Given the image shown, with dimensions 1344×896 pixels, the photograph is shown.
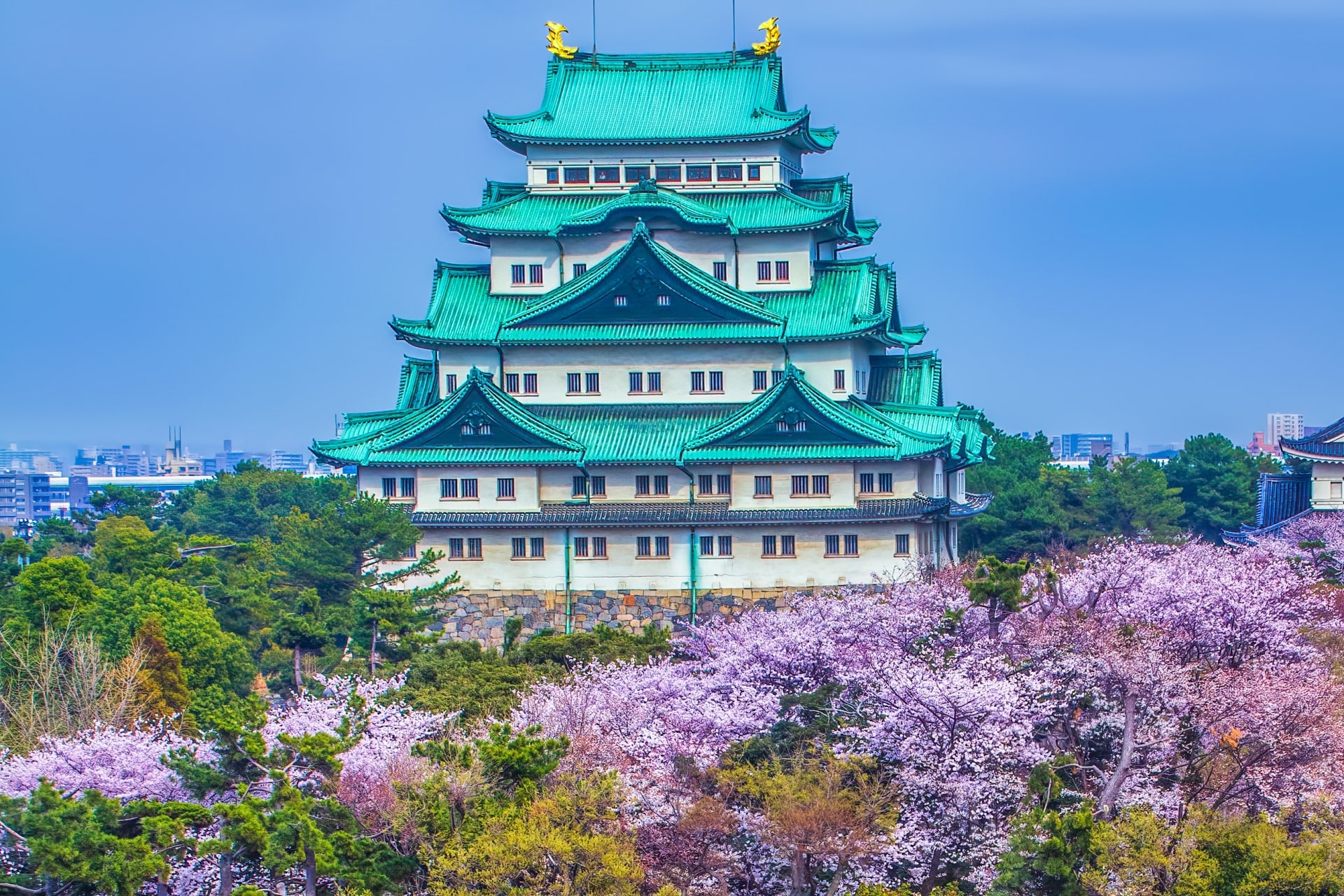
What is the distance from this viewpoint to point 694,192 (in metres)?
62.7

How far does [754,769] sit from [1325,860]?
1038 cm

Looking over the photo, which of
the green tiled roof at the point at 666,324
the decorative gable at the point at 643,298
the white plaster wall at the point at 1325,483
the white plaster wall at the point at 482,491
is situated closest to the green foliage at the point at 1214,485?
the white plaster wall at the point at 1325,483

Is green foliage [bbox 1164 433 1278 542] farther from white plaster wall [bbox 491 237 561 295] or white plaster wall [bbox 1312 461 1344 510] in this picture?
white plaster wall [bbox 491 237 561 295]

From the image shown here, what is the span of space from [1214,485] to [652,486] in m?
46.1

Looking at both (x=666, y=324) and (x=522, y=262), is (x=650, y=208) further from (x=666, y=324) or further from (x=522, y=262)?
(x=522, y=262)

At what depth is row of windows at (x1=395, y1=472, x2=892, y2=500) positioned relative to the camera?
57.1 m

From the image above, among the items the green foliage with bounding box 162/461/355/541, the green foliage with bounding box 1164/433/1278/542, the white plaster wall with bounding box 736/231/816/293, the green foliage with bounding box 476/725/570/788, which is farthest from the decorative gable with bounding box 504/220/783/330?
the green foliage with bounding box 162/461/355/541

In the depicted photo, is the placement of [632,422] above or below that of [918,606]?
above

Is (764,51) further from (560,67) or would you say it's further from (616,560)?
(616,560)

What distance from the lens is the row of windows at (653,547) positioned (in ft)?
187

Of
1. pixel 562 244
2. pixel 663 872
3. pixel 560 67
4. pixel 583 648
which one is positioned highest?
pixel 560 67

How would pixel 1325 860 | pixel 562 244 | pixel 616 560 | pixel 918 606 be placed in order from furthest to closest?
pixel 562 244 < pixel 616 560 < pixel 918 606 < pixel 1325 860

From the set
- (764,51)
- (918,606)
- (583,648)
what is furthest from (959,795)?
(764,51)

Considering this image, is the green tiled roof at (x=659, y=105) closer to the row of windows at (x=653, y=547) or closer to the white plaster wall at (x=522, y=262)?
the white plaster wall at (x=522, y=262)
